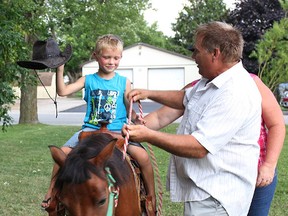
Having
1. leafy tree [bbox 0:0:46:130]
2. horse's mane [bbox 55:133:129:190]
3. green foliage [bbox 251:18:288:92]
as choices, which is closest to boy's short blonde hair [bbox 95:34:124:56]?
horse's mane [bbox 55:133:129:190]

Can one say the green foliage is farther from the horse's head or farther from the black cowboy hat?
the horse's head

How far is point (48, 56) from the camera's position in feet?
11.9

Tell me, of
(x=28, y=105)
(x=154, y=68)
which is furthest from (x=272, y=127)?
(x=154, y=68)

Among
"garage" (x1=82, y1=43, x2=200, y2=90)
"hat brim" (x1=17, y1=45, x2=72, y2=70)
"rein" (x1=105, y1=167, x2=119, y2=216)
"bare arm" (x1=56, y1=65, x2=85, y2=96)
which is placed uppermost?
"hat brim" (x1=17, y1=45, x2=72, y2=70)

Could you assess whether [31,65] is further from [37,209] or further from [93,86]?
[37,209]

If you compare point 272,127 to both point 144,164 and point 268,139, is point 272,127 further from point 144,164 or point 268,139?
point 144,164

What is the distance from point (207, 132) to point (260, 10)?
29.6m

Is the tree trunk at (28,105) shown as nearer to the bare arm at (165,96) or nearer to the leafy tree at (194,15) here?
the bare arm at (165,96)

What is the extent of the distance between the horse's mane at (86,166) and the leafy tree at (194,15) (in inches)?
1852

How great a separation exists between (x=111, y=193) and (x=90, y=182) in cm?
18

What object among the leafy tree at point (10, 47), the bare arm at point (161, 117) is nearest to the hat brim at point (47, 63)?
the bare arm at point (161, 117)

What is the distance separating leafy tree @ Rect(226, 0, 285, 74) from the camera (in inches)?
1164

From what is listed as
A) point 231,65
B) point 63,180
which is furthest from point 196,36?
point 63,180

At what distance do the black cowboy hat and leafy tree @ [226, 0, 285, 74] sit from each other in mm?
26344
